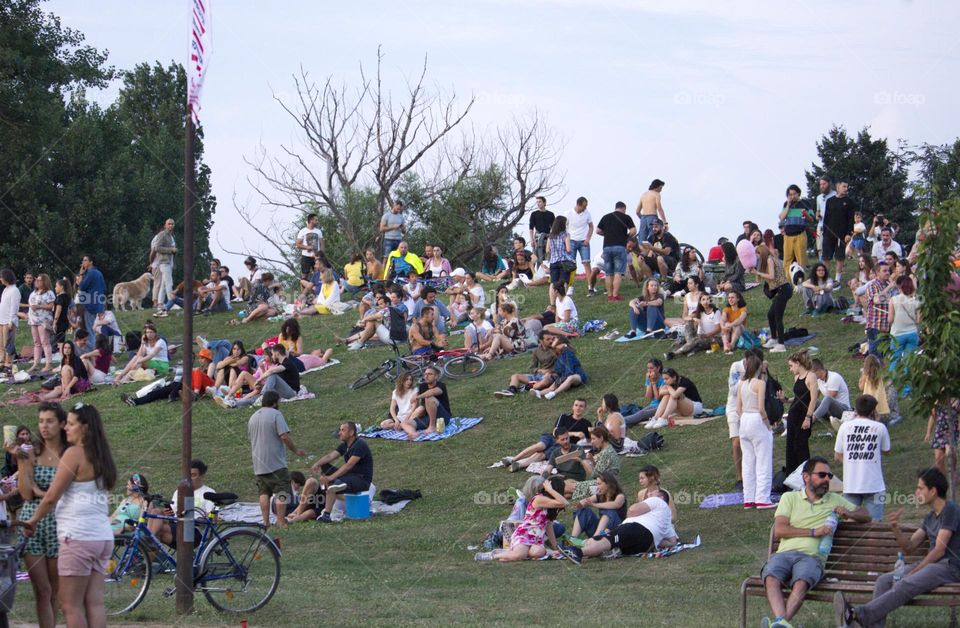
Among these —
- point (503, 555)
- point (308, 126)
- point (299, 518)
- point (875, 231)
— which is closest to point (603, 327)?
point (875, 231)

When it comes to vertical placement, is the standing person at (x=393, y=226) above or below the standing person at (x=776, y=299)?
above

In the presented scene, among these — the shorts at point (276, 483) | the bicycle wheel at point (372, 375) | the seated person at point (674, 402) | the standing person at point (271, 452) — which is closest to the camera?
the standing person at point (271, 452)

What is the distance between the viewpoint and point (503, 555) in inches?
548

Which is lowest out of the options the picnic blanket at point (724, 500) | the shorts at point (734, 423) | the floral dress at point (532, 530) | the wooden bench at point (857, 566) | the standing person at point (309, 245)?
the picnic blanket at point (724, 500)

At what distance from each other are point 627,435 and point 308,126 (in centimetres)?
3376

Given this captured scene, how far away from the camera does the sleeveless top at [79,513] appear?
27.5 feet

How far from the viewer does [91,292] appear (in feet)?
91.0

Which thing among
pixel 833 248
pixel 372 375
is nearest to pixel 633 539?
pixel 372 375

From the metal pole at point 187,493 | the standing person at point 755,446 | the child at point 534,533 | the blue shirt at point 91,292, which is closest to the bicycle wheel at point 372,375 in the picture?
the blue shirt at point 91,292

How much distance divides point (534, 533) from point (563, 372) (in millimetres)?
8131

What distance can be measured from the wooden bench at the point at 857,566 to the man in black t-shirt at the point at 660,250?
1739 centimetres

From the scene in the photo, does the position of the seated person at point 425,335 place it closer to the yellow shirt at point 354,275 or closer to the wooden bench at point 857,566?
the yellow shirt at point 354,275

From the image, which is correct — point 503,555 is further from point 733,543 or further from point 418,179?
point 418,179

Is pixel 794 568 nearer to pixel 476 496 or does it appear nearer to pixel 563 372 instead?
pixel 476 496
